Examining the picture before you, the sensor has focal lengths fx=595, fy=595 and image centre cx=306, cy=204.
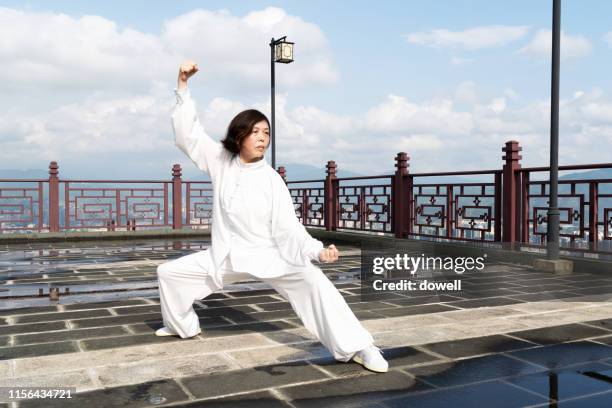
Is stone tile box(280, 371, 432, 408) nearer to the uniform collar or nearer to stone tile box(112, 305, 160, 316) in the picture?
the uniform collar

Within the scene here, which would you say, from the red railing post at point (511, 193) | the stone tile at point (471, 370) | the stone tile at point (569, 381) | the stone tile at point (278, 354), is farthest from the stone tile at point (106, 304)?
the red railing post at point (511, 193)

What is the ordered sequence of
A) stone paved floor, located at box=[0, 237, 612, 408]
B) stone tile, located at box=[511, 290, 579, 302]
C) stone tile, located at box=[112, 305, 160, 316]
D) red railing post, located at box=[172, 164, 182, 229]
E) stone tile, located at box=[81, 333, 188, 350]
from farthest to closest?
1. red railing post, located at box=[172, 164, 182, 229]
2. stone tile, located at box=[511, 290, 579, 302]
3. stone tile, located at box=[112, 305, 160, 316]
4. stone tile, located at box=[81, 333, 188, 350]
5. stone paved floor, located at box=[0, 237, 612, 408]

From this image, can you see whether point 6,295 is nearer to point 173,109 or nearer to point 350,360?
point 173,109

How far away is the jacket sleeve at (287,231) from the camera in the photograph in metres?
3.28

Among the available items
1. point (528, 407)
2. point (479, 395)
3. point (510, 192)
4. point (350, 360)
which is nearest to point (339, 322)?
point (350, 360)

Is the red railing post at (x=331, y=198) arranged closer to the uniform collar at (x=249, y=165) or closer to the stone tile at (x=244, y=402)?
the uniform collar at (x=249, y=165)

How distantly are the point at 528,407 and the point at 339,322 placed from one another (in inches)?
40.2

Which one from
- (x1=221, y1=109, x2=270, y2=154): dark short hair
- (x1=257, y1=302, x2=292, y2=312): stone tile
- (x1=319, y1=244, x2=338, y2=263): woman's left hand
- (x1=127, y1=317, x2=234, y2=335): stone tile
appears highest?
(x1=221, y1=109, x2=270, y2=154): dark short hair

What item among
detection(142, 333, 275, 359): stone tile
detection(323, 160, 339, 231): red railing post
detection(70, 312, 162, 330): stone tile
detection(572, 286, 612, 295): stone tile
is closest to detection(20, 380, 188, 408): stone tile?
detection(142, 333, 275, 359): stone tile

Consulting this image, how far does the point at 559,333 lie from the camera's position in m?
3.98

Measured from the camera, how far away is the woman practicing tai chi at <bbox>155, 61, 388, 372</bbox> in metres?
3.22

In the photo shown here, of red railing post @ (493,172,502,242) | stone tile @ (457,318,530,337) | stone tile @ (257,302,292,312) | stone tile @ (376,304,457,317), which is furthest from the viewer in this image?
red railing post @ (493,172,502,242)

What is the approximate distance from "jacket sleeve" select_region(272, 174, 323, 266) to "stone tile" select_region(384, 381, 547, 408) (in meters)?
0.93

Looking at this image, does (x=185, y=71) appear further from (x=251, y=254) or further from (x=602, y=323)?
(x=602, y=323)
